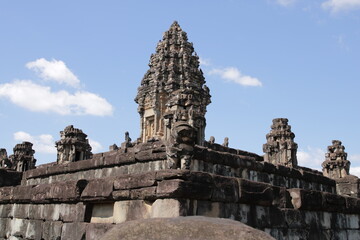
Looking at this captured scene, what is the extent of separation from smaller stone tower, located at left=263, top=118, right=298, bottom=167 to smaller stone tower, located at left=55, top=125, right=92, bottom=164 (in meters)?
10.9

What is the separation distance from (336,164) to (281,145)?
15.4 ft

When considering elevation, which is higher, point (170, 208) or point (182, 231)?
point (170, 208)

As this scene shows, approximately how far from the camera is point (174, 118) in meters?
14.9

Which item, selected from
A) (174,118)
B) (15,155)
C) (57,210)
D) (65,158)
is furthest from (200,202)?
(15,155)

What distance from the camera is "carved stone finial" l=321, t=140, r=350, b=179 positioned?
62.5 feet

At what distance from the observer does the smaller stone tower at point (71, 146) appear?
19828 mm

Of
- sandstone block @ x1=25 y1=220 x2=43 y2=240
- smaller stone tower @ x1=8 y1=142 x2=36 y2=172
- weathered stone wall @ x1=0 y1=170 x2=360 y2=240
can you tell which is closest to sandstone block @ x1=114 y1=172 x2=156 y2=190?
weathered stone wall @ x1=0 y1=170 x2=360 y2=240

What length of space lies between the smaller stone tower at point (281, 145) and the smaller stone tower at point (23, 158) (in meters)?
14.7

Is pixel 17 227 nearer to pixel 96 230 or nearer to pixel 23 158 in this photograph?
pixel 96 230

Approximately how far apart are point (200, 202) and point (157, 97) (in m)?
22.5

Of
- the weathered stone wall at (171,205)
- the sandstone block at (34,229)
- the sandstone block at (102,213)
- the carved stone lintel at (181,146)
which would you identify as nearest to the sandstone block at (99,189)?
the weathered stone wall at (171,205)

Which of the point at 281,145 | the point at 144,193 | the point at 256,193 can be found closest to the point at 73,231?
the point at 144,193

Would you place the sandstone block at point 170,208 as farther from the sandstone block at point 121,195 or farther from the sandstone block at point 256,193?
the sandstone block at point 256,193

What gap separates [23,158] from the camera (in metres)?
24.0
